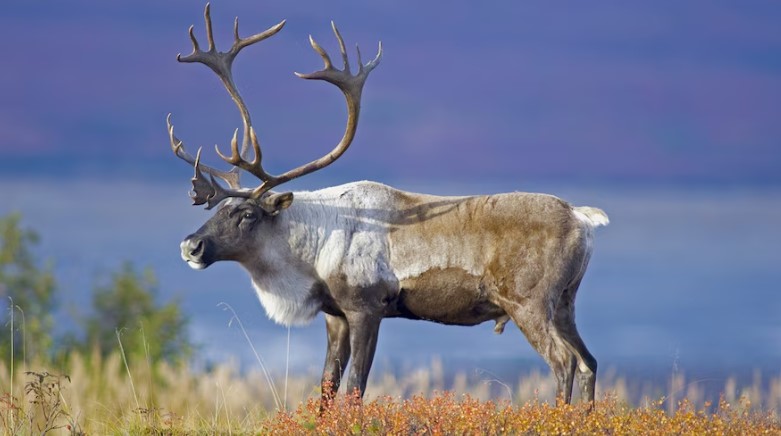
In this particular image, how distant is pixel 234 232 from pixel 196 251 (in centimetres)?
37

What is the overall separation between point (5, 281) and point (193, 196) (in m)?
5.55

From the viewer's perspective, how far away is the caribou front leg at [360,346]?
368 inches

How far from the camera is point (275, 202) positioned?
9.73 meters

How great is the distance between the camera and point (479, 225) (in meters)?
9.49

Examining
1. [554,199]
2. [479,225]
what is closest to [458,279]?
[479,225]

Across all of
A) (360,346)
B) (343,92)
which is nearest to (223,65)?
(343,92)

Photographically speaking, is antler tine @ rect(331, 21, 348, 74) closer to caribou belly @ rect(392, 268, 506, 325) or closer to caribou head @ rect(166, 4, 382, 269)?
caribou head @ rect(166, 4, 382, 269)

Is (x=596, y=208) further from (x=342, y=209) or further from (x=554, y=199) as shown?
(x=342, y=209)

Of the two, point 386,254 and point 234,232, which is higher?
point 234,232

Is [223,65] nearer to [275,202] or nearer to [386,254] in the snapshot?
[275,202]

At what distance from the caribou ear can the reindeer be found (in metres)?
0.01

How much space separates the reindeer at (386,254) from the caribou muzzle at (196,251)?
0.04 feet

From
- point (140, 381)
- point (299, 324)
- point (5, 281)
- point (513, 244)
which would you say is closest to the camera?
point (513, 244)

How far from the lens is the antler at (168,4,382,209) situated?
31.8 ft
